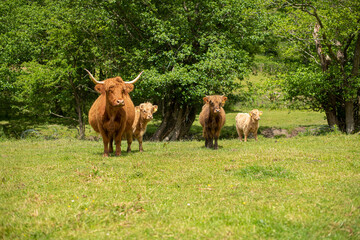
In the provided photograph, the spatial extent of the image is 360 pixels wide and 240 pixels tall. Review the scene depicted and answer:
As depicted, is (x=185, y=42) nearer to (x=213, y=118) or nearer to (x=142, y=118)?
(x=142, y=118)

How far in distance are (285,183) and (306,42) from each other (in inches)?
589

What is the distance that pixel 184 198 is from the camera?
21.6ft

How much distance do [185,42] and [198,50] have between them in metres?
1.58

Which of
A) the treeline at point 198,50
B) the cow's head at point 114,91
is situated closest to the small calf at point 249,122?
the treeline at point 198,50

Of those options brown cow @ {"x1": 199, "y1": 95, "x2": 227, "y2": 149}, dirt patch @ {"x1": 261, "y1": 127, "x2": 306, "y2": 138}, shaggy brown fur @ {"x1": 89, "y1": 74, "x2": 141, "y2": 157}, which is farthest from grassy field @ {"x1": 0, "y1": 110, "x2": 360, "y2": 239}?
dirt patch @ {"x1": 261, "y1": 127, "x2": 306, "y2": 138}

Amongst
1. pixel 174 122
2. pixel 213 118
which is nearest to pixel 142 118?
pixel 213 118

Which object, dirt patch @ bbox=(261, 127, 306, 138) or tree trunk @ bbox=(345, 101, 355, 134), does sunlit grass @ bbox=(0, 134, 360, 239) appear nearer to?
tree trunk @ bbox=(345, 101, 355, 134)

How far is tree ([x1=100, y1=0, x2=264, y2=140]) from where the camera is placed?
62.8ft

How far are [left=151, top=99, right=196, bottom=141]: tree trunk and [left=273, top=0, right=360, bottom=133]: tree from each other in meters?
6.49

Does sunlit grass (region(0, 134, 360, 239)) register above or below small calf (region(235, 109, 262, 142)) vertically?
below

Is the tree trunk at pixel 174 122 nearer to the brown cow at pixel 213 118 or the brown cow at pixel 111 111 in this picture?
the brown cow at pixel 213 118

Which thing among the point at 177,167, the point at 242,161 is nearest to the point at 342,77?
the point at 242,161

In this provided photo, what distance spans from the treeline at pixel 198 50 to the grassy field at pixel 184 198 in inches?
353

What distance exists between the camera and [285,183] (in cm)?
751
